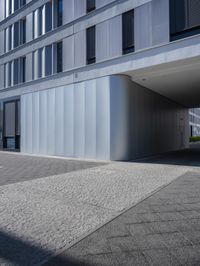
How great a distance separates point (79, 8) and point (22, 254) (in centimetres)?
1400

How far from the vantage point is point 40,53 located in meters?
17.2

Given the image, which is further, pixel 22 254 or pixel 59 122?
pixel 59 122

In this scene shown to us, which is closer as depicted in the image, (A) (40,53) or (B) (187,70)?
(B) (187,70)

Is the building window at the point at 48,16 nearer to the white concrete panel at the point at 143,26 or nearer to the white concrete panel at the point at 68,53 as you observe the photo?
the white concrete panel at the point at 68,53

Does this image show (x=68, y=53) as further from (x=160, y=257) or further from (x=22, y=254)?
(x=160, y=257)

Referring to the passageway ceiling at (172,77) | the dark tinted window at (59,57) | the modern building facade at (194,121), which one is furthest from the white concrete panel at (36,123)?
the modern building facade at (194,121)

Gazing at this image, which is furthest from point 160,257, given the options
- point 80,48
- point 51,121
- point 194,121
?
point 194,121

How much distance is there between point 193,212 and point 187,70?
855cm

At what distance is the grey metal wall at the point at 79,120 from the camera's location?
491 inches

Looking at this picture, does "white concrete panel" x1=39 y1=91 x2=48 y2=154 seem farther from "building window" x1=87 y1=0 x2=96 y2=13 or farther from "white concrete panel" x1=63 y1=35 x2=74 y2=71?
"building window" x1=87 y1=0 x2=96 y2=13

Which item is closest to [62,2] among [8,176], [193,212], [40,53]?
[40,53]

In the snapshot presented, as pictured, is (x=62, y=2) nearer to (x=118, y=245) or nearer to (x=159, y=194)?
(x=159, y=194)

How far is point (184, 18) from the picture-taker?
35.1 ft

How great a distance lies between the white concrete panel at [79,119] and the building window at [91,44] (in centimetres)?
138
